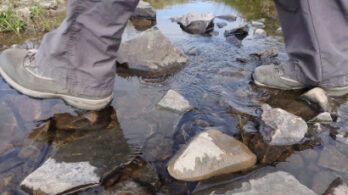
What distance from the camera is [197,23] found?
396 cm

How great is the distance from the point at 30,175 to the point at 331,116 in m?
1.92

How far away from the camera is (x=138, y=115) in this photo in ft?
7.85

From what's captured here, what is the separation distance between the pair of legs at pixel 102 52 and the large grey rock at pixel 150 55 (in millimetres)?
760

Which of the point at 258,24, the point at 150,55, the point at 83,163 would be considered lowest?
the point at 258,24

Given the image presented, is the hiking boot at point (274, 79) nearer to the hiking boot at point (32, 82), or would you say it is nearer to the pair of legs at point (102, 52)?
the pair of legs at point (102, 52)

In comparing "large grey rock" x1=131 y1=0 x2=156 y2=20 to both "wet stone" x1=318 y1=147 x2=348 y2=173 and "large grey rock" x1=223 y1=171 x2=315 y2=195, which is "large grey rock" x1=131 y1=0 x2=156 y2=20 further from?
"large grey rock" x1=223 y1=171 x2=315 y2=195

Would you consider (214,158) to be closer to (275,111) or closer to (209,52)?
(275,111)

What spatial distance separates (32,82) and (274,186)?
1680mm

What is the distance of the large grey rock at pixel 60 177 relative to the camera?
1712mm

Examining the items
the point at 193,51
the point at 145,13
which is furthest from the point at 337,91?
the point at 145,13

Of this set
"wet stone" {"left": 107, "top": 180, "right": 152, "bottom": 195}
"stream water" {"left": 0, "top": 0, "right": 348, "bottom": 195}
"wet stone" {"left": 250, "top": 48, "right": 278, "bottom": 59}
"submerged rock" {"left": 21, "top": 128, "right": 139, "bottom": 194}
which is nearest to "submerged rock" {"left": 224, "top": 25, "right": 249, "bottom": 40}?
"wet stone" {"left": 250, "top": 48, "right": 278, "bottom": 59}

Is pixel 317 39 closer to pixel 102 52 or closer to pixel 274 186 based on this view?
pixel 274 186

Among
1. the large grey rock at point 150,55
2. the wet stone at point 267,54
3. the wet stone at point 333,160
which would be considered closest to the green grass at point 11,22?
the large grey rock at point 150,55

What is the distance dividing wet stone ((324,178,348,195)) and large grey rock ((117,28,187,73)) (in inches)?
66.7
